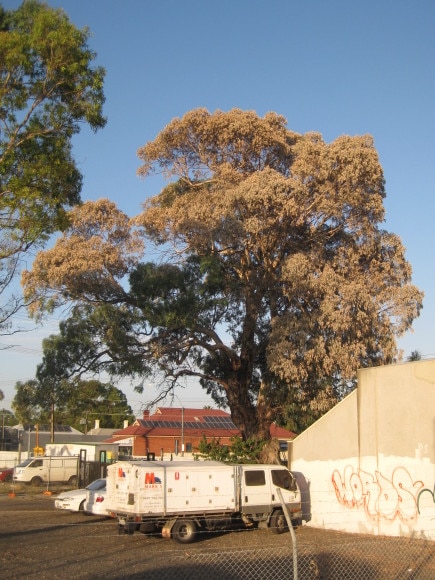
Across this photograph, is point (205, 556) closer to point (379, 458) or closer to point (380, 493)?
point (380, 493)

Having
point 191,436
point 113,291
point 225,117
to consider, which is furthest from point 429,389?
point 191,436

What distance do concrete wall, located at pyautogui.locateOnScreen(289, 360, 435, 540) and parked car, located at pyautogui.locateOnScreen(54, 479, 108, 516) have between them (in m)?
6.39

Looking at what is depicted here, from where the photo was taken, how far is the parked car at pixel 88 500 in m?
21.8

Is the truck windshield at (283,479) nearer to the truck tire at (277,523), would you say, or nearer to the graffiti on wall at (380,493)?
the truck tire at (277,523)

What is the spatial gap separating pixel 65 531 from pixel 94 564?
6524mm

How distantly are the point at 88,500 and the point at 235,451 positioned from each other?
22.3ft

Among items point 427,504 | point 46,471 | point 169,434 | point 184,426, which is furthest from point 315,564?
point 184,426

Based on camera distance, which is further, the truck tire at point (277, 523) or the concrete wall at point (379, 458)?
the truck tire at point (277, 523)

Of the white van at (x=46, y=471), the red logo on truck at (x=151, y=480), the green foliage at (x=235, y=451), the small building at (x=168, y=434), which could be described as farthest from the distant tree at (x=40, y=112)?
the small building at (x=168, y=434)

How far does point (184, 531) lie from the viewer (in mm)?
17422

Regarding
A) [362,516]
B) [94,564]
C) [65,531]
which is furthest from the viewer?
[65,531]

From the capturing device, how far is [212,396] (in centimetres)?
3142

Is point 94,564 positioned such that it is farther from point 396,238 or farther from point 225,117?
point 225,117

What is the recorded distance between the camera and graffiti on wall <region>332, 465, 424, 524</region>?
17.1 meters
